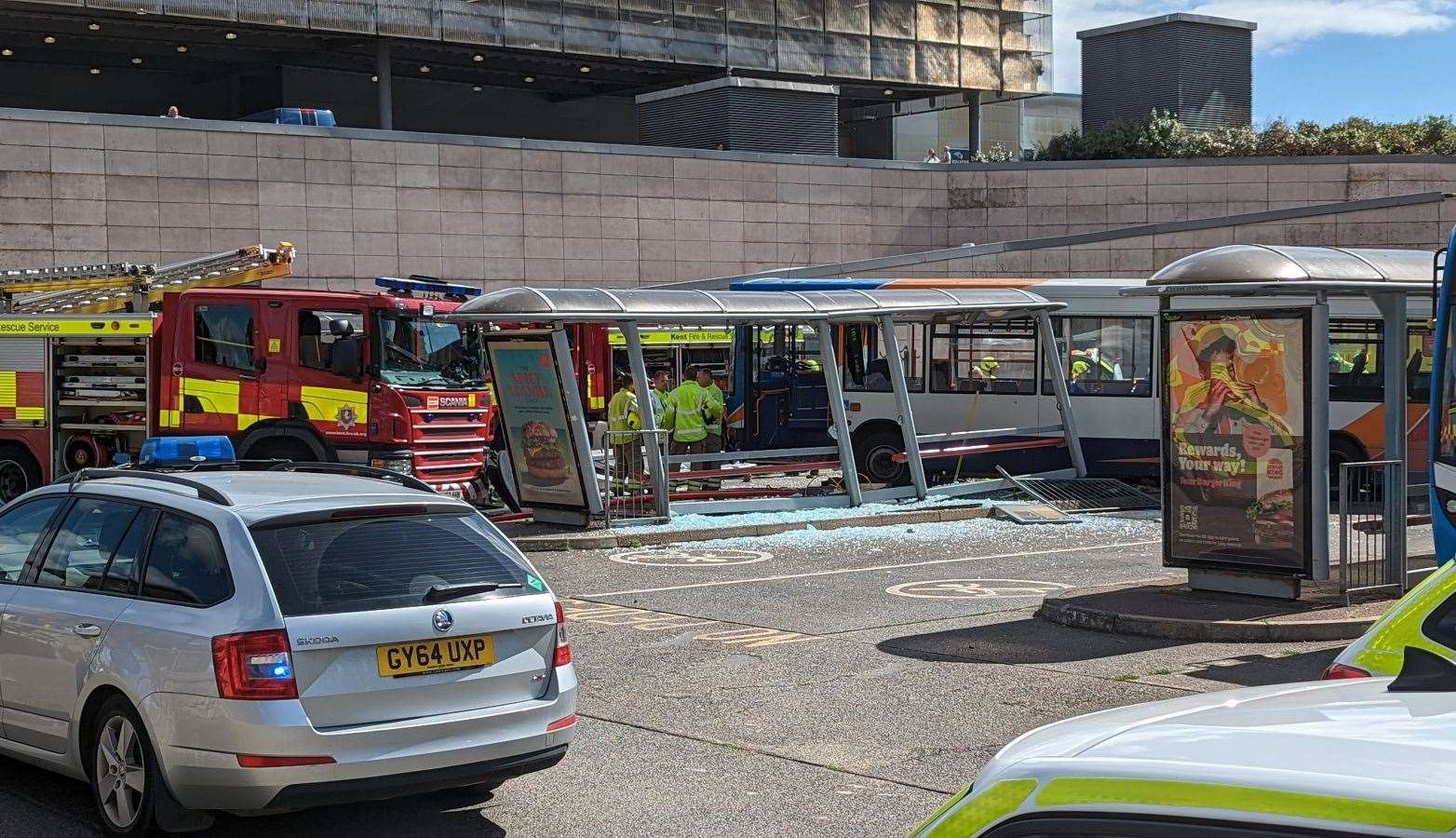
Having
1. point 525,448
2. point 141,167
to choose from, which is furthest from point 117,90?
point 525,448

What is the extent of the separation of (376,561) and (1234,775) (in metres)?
4.82

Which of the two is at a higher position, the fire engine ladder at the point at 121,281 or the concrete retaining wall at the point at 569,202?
the concrete retaining wall at the point at 569,202

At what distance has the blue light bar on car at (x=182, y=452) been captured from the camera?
8.61m

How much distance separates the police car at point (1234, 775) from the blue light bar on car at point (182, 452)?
655cm

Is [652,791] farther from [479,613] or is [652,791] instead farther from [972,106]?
[972,106]

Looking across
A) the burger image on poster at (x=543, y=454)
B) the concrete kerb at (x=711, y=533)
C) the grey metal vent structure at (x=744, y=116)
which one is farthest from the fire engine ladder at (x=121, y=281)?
the grey metal vent structure at (x=744, y=116)

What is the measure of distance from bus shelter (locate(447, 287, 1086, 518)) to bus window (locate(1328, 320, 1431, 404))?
11.7 feet

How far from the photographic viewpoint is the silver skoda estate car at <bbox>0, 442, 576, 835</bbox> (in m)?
6.06

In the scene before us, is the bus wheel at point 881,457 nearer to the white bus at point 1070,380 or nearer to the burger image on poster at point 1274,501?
the white bus at point 1070,380

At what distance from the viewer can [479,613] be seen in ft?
21.4

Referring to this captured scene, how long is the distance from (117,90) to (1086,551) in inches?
1468

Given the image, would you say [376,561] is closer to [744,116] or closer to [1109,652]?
[1109,652]

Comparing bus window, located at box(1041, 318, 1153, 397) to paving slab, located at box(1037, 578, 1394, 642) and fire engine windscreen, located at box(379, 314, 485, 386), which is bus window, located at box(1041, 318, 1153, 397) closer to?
fire engine windscreen, located at box(379, 314, 485, 386)

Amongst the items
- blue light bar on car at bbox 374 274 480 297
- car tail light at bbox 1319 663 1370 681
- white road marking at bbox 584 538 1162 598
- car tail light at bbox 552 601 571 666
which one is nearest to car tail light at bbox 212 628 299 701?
car tail light at bbox 552 601 571 666
